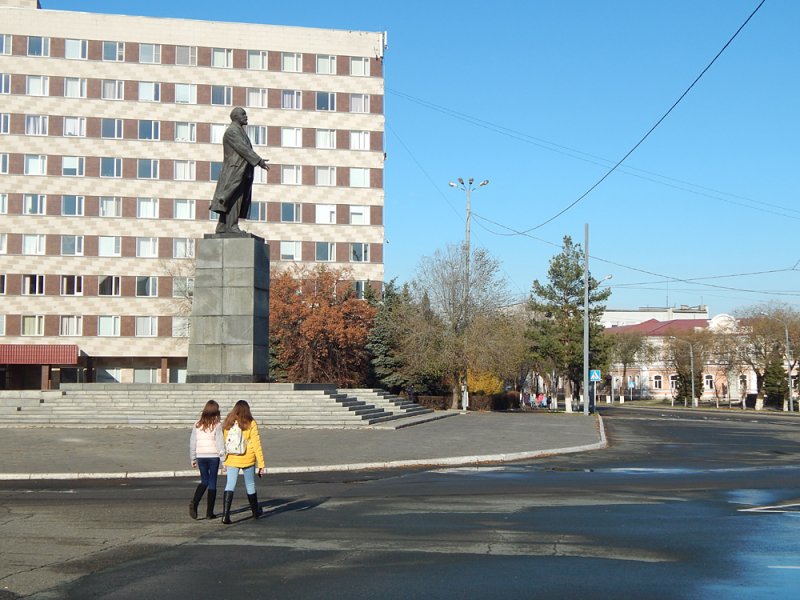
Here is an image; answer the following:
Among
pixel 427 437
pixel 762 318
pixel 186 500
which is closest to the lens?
pixel 186 500

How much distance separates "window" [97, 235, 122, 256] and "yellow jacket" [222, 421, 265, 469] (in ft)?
181

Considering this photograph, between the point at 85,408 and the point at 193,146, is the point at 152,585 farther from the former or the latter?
the point at 193,146

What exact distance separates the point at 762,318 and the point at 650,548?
82598 mm

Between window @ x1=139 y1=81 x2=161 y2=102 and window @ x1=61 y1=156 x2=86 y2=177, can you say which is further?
window @ x1=139 y1=81 x2=161 y2=102

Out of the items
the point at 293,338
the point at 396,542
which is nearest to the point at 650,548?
the point at 396,542

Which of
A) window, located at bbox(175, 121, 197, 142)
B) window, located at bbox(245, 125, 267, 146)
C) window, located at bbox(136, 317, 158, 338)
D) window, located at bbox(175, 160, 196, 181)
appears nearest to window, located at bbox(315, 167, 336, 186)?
window, located at bbox(245, 125, 267, 146)

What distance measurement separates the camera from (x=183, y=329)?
6359 centimetres

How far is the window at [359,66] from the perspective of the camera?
221ft

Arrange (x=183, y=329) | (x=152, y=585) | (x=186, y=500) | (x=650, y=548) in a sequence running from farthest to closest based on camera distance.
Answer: (x=183, y=329), (x=186, y=500), (x=650, y=548), (x=152, y=585)

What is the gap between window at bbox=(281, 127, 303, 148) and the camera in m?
66.0

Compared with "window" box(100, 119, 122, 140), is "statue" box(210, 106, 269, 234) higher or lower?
lower

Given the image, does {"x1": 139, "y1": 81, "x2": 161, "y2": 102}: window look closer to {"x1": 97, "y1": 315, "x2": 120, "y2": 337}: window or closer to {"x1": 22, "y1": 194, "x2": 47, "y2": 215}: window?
{"x1": 22, "y1": 194, "x2": 47, "y2": 215}: window

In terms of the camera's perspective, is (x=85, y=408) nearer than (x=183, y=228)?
Yes

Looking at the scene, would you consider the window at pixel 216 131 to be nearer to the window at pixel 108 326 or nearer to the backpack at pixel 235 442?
the window at pixel 108 326
